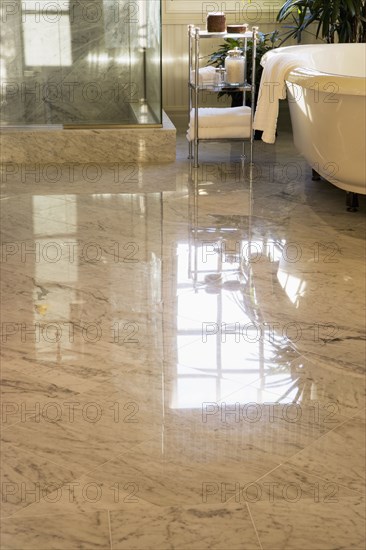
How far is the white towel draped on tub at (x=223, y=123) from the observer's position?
4598 mm

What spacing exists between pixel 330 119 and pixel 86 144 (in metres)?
1.58

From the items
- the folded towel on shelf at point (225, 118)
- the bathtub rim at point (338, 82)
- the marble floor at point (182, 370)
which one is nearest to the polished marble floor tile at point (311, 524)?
the marble floor at point (182, 370)

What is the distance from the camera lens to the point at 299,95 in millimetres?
3939

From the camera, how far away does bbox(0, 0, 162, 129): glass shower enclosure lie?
4.60 metres

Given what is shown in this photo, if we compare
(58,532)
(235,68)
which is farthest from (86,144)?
(58,532)

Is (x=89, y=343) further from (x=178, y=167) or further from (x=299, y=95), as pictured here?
(x=178, y=167)

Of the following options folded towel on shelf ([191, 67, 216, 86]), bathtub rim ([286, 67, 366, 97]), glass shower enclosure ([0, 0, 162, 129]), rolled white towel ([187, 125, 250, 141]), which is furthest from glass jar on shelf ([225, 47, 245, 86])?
bathtub rim ([286, 67, 366, 97])

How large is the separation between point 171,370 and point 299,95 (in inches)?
75.4

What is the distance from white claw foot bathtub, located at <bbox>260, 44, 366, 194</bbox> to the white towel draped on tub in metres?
0.46

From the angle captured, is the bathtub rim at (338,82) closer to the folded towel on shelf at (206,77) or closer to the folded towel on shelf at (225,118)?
the folded towel on shelf at (225,118)

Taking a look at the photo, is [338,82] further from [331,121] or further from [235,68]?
Result: [235,68]

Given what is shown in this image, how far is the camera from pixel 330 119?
12.1 feet

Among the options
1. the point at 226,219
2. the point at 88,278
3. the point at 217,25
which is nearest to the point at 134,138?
the point at 217,25

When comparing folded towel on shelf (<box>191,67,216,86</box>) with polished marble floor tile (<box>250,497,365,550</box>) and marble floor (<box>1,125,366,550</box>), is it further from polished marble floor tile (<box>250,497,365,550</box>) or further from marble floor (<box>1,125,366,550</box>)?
polished marble floor tile (<box>250,497,365,550</box>)
